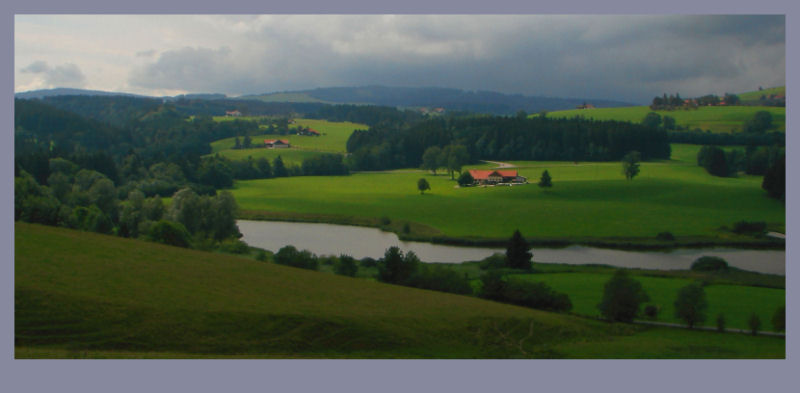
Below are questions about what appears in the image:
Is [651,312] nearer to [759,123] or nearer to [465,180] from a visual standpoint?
[465,180]

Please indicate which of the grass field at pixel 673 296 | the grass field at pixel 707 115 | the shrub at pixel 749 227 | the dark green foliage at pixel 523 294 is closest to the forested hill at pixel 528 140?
the grass field at pixel 707 115

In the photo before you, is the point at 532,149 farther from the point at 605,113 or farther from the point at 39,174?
the point at 39,174

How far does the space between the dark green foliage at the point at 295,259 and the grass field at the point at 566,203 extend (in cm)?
299

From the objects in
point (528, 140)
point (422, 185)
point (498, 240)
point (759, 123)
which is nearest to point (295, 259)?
point (422, 185)

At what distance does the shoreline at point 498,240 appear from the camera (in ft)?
50.7

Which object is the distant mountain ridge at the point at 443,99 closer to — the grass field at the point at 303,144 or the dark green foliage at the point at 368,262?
the grass field at the point at 303,144

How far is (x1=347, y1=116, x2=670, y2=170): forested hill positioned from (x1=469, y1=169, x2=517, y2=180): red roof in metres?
0.53

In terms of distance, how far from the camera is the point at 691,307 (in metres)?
12.2

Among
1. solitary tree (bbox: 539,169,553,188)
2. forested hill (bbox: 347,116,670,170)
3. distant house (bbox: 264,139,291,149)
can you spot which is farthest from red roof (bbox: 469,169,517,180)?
distant house (bbox: 264,139,291,149)

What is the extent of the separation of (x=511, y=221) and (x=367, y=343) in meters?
7.38

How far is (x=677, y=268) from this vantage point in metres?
15.6

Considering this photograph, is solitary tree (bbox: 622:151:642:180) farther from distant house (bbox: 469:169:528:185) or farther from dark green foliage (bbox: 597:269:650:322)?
dark green foliage (bbox: 597:269:650:322)

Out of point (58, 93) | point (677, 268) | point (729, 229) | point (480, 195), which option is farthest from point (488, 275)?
point (58, 93)

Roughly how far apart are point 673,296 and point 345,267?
26.7 feet
